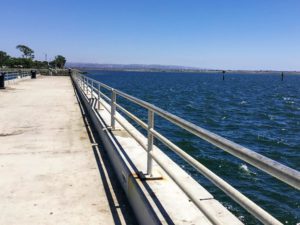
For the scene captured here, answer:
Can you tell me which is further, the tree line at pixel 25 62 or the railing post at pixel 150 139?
the tree line at pixel 25 62

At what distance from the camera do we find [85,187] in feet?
17.9

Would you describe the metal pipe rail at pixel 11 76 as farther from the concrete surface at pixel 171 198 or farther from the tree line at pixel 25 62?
the tree line at pixel 25 62

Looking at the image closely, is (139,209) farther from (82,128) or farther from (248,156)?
(82,128)

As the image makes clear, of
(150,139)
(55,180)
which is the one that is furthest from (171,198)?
(55,180)

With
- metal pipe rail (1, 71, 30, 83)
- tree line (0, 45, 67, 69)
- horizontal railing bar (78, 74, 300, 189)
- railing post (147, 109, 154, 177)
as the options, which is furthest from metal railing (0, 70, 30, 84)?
tree line (0, 45, 67, 69)

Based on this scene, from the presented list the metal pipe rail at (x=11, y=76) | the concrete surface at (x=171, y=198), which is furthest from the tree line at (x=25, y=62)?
the concrete surface at (x=171, y=198)

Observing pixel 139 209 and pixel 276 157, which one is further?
pixel 276 157

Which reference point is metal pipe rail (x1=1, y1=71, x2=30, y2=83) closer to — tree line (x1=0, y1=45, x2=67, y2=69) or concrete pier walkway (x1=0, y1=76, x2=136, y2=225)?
concrete pier walkway (x1=0, y1=76, x2=136, y2=225)

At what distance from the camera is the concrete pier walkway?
4480mm

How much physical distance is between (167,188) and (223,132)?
1534 cm

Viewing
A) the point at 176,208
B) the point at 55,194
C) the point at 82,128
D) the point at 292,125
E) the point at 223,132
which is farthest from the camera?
the point at 292,125

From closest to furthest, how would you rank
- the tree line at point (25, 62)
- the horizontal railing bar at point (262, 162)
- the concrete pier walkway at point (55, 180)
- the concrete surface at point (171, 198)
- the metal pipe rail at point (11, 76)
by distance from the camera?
the horizontal railing bar at point (262, 162) → the concrete surface at point (171, 198) → the concrete pier walkway at point (55, 180) → the metal pipe rail at point (11, 76) → the tree line at point (25, 62)

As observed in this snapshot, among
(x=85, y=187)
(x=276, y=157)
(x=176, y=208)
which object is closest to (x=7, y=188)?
(x=85, y=187)

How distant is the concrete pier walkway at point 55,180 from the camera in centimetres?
448
